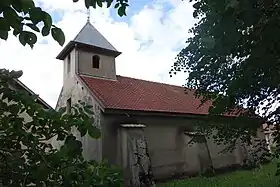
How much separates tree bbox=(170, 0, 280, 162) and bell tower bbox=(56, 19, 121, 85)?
1120 centimetres

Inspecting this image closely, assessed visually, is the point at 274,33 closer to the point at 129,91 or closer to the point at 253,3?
the point at 253,3

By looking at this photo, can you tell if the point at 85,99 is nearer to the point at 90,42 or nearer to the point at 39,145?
the point at 90,42

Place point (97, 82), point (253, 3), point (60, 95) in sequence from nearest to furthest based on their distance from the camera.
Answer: point (253, 3) < point (97, 82) < point (60, 95)

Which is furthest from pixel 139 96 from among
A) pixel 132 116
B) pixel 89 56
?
pixel 89 56

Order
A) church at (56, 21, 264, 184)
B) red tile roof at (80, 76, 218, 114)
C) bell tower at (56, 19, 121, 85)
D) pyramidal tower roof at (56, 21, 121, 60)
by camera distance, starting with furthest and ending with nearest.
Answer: pyramidal tower roof at (56, 21, 121, 60) < bell tower at (56, 19, 121, 85) < red tile roof at (80, 76, 218, 114) < church at (56, 21, 264, 184)

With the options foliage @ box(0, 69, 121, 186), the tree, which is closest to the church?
the tree

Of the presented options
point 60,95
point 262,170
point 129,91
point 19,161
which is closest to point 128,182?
point 129,91

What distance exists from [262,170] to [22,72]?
1478cm

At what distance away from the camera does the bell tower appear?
645 inches

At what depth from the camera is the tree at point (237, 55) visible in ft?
4.79

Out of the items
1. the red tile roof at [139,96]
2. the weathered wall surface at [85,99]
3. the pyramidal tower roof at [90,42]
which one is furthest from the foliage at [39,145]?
the pyramidal tower roof at [90,42]

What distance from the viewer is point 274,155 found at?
439cm

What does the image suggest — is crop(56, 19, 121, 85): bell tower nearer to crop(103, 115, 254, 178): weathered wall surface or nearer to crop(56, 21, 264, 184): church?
crop(56, 21, 264, 184): church

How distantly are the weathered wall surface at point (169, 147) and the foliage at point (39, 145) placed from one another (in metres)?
11.3
